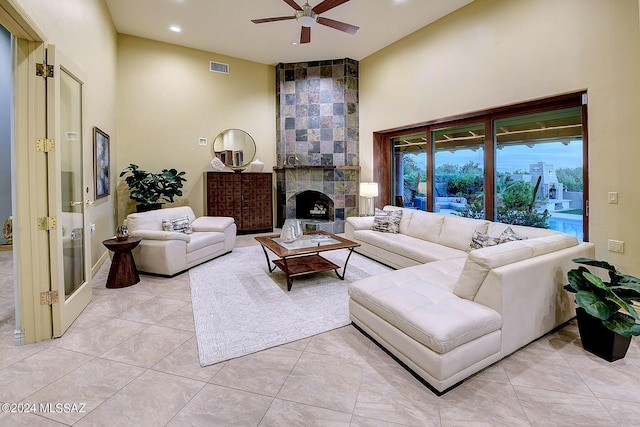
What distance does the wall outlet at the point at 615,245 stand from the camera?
304 cm

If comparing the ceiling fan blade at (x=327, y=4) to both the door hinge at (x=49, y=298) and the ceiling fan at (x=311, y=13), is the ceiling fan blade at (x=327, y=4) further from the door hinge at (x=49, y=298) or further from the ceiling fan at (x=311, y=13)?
the door hinge at (x=49, y=298)

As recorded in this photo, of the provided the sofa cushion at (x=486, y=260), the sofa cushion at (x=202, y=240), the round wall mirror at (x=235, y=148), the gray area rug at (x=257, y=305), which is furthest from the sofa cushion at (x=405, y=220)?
the round wall mirror at (x=235, y=148)

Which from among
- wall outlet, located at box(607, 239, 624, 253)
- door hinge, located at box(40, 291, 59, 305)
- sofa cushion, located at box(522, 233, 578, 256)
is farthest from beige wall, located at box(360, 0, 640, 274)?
door hinge, located at box(40, 291, 59, 305)

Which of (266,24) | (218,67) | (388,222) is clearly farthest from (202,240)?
(218,67)

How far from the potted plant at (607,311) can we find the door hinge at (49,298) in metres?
4.00

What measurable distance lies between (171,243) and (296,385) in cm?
270

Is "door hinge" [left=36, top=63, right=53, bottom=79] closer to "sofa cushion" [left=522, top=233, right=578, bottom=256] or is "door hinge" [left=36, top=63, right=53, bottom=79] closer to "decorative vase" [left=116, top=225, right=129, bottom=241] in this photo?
"decorative vase" [left=116, top=225, right=129, bottom=241]

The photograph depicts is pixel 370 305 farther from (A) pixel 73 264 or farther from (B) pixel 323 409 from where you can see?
(A) pixel 73 264

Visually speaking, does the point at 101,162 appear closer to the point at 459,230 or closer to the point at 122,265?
the point at 122,265

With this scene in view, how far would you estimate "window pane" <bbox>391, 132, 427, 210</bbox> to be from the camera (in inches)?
226

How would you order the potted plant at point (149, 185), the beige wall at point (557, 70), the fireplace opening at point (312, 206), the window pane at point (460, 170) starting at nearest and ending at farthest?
the beige wall at point (557, 70) < the window pane at point (460, 170) < the potted plant at point (149, 185) < the fireplace opening at point (312, 206)

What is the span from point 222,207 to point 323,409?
5.22m

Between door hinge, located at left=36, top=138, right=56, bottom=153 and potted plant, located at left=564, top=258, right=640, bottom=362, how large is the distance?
4.11 m

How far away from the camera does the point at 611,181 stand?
310 centimetres
